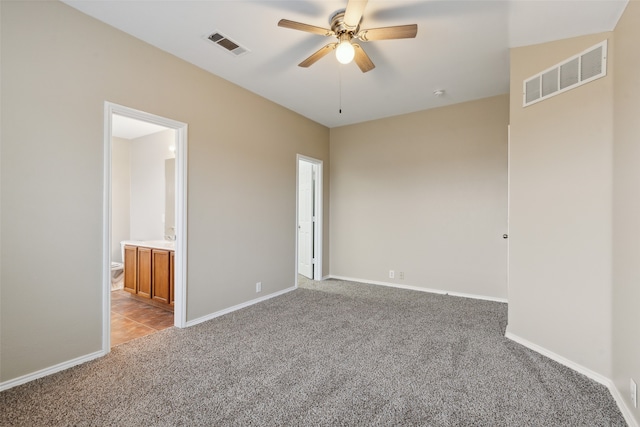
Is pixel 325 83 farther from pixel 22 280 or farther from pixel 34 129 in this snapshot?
pixel 22 280

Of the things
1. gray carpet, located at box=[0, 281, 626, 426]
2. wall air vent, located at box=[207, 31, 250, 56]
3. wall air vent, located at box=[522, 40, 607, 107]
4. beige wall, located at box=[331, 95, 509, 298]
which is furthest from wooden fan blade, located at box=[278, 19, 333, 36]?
beige wall, located at box=[331, 95, 509, 298]

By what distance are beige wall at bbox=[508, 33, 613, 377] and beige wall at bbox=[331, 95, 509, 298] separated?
4.50ft

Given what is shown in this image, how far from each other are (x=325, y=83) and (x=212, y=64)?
4.31 feet

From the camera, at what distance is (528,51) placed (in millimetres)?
2719

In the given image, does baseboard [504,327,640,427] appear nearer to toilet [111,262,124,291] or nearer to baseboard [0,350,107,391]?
baseboard [0,350,107,391]

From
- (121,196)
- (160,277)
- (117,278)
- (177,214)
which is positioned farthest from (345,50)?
(121,196)

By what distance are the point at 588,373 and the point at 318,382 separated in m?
2.04

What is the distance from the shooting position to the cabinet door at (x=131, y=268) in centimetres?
409

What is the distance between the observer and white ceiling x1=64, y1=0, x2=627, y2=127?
2.23m

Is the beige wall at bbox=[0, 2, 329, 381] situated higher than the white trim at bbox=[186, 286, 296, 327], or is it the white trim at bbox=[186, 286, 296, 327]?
the beige wall at bbox=[0, 2, 329, 381]

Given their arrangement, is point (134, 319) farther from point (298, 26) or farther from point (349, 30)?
point (349, 30)

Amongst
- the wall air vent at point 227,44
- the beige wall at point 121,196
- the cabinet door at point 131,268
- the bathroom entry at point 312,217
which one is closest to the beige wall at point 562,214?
the wall air vent at point 227,44

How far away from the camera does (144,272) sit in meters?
3.95

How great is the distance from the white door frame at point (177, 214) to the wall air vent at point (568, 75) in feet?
11.2
